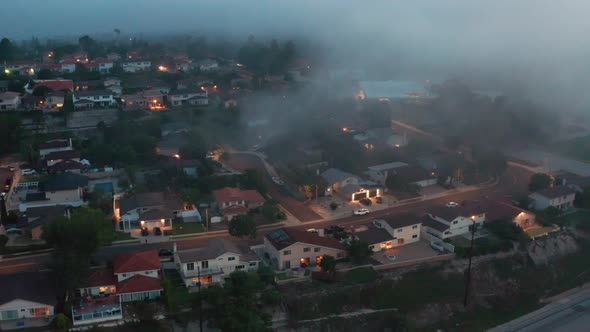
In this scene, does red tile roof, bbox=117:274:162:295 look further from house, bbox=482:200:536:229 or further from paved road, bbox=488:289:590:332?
house, bbox=482:200:536:229

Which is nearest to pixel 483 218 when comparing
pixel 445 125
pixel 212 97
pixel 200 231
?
pixel 200 231

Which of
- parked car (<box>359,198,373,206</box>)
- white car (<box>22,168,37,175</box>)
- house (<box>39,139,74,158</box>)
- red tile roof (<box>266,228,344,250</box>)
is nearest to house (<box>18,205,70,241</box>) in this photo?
white car (<box>22,168,37,175</box>)

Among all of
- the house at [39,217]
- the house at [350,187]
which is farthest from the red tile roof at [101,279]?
the house at [350,187]

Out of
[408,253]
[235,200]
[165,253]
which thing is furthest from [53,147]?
[408,253]

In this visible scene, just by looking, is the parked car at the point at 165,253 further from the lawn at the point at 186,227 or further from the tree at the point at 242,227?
the tree at the point at 242,227

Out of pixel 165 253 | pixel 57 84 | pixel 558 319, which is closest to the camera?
pixel 558 319

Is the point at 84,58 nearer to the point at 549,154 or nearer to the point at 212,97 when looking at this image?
the point at 212,97

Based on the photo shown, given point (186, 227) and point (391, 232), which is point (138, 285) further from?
point (391, 232)
